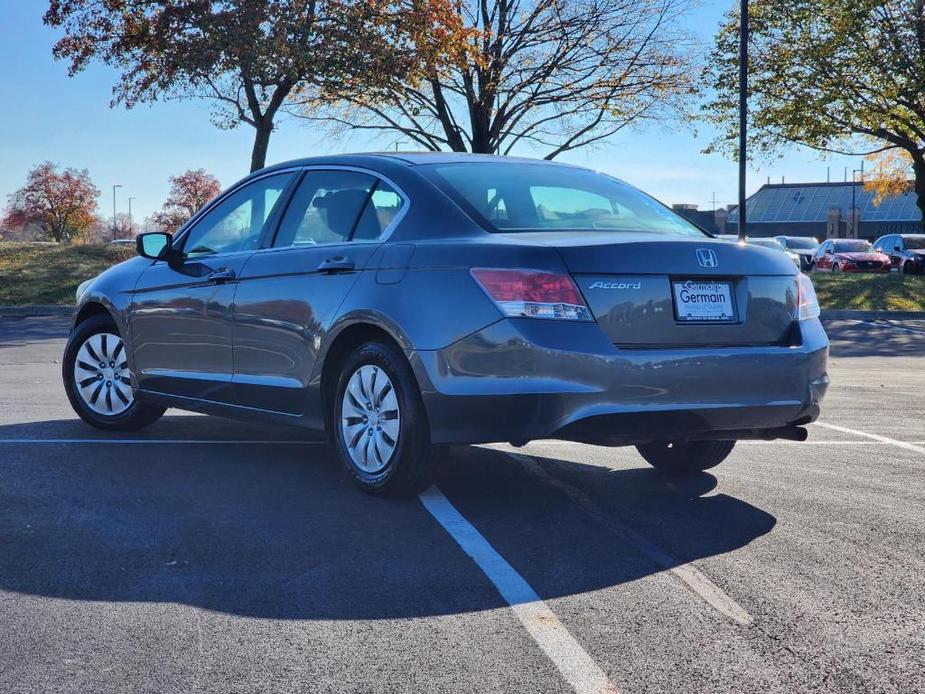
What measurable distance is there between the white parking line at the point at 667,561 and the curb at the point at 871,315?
2123cm

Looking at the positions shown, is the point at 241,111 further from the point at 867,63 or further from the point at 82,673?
the point at 82,673

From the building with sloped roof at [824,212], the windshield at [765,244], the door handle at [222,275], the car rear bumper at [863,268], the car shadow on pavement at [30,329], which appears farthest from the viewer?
the building with sloped roof at [824,212]

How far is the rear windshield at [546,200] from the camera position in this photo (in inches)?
230

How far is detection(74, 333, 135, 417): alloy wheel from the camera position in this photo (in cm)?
802

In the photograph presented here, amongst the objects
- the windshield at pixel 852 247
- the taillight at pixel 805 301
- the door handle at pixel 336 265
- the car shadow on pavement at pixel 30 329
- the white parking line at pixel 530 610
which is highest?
the door handle at pixel 336 265

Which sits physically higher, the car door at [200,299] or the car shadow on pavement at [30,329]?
the car door at [200,299]

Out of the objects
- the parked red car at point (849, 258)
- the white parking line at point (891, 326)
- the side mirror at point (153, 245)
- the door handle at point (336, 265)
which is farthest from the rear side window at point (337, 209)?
the parked red car at point (849, 258)

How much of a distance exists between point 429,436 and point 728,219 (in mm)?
116314

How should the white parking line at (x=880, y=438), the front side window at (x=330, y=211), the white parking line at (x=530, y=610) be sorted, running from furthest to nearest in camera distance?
the white parking line at (x=880, y=438) < the front side window at (x=330, y=211) < the white parking line at (x=530, y=610)

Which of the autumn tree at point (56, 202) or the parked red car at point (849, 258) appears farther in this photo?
the autumn tree at point (56, 202)

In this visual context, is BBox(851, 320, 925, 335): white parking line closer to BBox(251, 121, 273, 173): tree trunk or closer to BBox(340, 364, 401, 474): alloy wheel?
BBox(251, 121, 273, 173): tree trunk

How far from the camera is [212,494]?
19.6 feet

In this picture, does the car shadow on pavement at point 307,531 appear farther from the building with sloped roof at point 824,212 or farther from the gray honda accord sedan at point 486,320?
the building with sloped roof at point 824,212

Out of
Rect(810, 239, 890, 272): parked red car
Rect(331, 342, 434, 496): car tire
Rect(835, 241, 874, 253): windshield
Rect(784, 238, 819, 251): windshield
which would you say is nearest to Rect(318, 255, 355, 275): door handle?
Rect(331, 342, 434, 496): car tire
